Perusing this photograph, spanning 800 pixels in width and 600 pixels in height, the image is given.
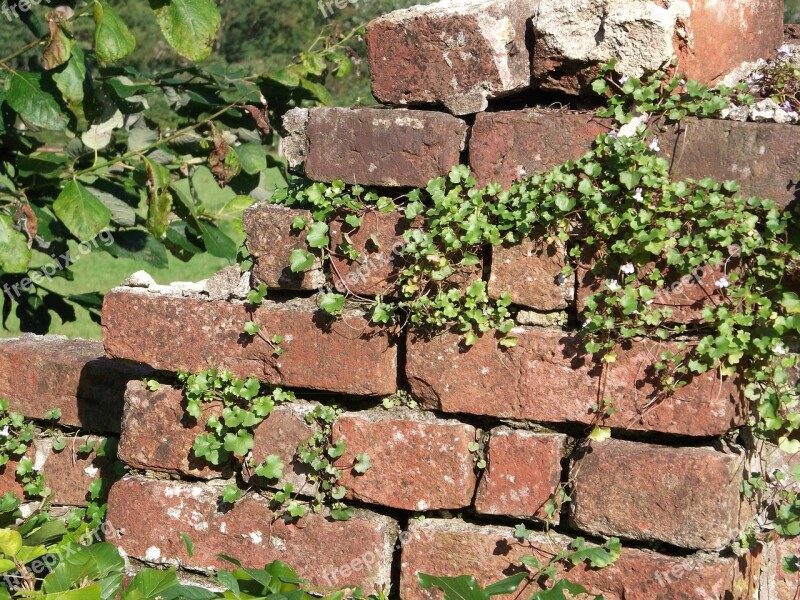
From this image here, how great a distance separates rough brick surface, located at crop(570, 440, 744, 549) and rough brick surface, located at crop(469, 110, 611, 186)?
67cm

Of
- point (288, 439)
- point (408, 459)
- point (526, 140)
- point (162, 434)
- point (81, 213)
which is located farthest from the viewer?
point (81, 213)

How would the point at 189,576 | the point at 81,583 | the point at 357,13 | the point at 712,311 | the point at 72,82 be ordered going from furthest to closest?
the point at 357,13, the point at 72,82, the point at 189,576, the point at 81,583, the point at 712,311

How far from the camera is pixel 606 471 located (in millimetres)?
2131

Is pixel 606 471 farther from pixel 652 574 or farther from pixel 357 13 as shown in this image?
pixel 357 13

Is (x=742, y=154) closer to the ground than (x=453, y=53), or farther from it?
closer to the ground

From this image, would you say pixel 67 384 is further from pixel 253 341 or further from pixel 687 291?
pixel 687 291

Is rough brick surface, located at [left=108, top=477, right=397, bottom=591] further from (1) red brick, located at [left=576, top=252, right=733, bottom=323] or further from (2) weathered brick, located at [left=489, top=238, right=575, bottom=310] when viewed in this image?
(1) red brick, located at [left=576, top=252, right=733, bottom=323]

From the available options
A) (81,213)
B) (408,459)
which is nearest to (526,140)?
(408,459)

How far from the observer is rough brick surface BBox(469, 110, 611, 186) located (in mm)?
2135

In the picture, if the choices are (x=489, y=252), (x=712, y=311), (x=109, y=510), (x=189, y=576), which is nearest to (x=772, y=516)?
(x=712, y=311)

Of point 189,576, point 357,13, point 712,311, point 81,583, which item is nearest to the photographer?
point 712,311

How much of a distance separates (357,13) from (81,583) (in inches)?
793

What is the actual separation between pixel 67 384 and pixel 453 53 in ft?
5.82

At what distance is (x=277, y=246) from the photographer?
2438 mm
